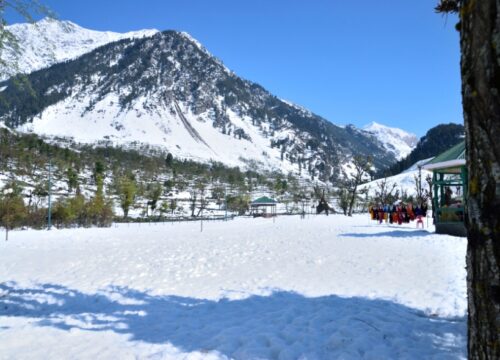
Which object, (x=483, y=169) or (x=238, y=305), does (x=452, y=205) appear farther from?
(x=483, y=169)

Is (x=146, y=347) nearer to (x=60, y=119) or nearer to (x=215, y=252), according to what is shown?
(x=215, y=252)

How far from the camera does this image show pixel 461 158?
14.2 meters

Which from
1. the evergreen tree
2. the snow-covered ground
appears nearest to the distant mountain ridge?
the evergreen tree

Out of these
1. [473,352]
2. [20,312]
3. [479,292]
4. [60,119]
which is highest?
[60,119]

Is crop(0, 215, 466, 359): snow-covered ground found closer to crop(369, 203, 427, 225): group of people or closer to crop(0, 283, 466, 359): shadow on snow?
crop(0, 283, 466, 359): shadow on snow

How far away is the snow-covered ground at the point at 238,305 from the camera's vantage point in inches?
158

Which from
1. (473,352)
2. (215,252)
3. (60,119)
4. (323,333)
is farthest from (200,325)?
(60,119)

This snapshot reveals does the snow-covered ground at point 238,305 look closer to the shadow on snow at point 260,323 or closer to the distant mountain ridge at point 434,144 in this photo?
the shadow on snow at point 260,323

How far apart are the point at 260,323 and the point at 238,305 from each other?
48.0 inches

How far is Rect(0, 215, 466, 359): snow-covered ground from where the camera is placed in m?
4.01

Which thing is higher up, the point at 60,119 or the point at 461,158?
the point at 60,119

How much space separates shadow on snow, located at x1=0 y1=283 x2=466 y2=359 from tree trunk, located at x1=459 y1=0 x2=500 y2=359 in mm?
2123

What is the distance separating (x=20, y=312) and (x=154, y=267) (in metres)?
3.81

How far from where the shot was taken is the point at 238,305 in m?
5.95
